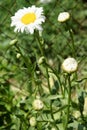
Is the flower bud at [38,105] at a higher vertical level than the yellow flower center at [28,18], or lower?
lower

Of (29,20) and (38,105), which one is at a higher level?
(29,20)

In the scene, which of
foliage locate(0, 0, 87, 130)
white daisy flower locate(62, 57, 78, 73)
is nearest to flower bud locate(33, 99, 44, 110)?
foliage locate(0, 0, 87, 130)

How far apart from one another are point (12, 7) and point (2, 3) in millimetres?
248

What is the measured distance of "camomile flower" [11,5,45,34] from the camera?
1640mm

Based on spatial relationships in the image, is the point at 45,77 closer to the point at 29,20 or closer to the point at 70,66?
Result: the point at 29,20

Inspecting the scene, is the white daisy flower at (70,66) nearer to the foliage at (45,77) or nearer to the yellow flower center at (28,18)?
the foliage at (45,77)

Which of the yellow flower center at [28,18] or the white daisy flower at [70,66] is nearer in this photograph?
the white daisy flower at [70,66]

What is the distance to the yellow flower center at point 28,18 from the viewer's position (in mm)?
1697

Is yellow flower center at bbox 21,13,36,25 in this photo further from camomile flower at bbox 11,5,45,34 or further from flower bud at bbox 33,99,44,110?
flower bud at bbox 33,99,44,110

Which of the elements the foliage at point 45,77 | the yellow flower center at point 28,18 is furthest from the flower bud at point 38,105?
the yellow flower center at point 28,18

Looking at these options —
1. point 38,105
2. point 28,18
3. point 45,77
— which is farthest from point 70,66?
point 45,77

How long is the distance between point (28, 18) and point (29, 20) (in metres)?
0.03

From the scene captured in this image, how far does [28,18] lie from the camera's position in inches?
68.6

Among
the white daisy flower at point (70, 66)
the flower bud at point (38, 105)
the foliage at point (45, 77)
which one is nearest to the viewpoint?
the white daisy flower at point (70, 66)
